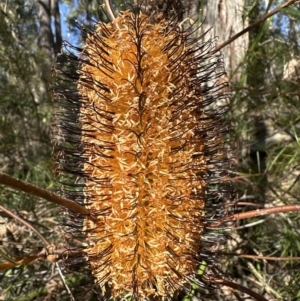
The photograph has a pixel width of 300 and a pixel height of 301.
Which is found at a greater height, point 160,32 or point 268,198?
point 160,32

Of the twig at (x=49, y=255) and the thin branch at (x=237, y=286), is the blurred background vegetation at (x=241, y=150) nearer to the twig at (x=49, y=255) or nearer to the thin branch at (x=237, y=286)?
the twig at (x=49, y=255)

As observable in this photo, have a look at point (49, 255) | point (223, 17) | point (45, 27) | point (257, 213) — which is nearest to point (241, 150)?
point (223, 17)

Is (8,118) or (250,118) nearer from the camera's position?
(250,118)

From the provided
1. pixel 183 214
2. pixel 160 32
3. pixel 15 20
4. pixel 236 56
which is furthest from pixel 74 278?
pixel 15 20

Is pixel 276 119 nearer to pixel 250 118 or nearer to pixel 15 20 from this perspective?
pixel 250 118

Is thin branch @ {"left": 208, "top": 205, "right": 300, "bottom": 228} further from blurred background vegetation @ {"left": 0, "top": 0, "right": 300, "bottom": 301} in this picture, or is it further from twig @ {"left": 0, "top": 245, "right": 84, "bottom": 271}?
twig @ {"left": 0, "top": 245, "right": 84, "bottom": 271}

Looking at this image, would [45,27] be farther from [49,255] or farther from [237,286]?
[237,286]
